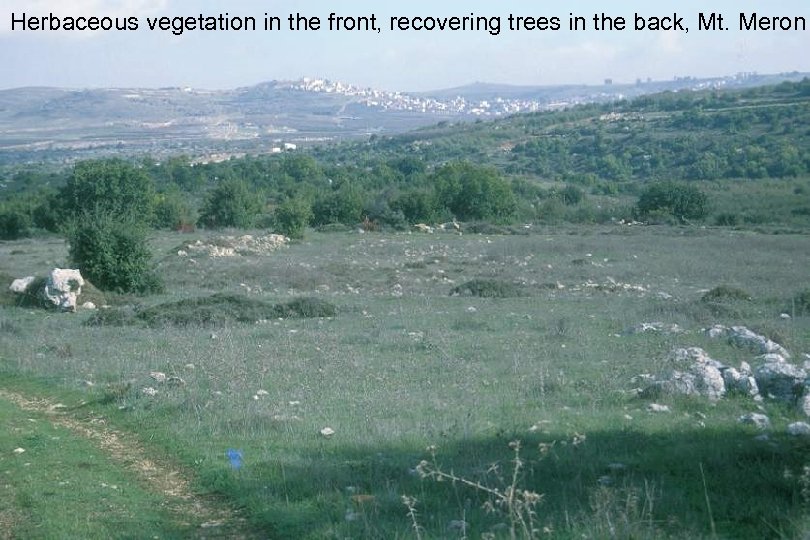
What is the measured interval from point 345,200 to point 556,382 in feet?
164

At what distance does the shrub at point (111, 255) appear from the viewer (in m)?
26.4

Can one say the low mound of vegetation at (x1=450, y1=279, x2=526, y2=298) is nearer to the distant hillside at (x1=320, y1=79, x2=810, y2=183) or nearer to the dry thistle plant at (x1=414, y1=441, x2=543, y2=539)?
the dry thistle plant at (x1=414, y1=441, x2=543, y2=539)

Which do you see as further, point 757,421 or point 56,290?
point 56,290

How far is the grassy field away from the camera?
19.7 ft

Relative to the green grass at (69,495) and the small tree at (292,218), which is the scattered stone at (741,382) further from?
the small tree at (292,218)

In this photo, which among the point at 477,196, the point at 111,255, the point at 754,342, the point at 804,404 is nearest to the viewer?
the point at 804,404

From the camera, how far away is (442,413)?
9.43 m

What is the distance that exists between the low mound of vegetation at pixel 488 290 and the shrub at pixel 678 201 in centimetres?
3486

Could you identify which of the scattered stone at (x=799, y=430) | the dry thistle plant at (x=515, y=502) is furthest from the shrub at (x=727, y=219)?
the dry thistle plant at (x=515, y=502)

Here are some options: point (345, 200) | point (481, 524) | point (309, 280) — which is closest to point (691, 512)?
point (481, 524)

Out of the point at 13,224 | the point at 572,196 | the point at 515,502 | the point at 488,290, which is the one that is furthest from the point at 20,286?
the point at 572,196

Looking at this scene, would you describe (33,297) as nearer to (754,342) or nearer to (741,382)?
(754,342)

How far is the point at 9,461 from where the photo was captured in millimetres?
8422

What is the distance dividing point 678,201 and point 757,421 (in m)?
52.3
